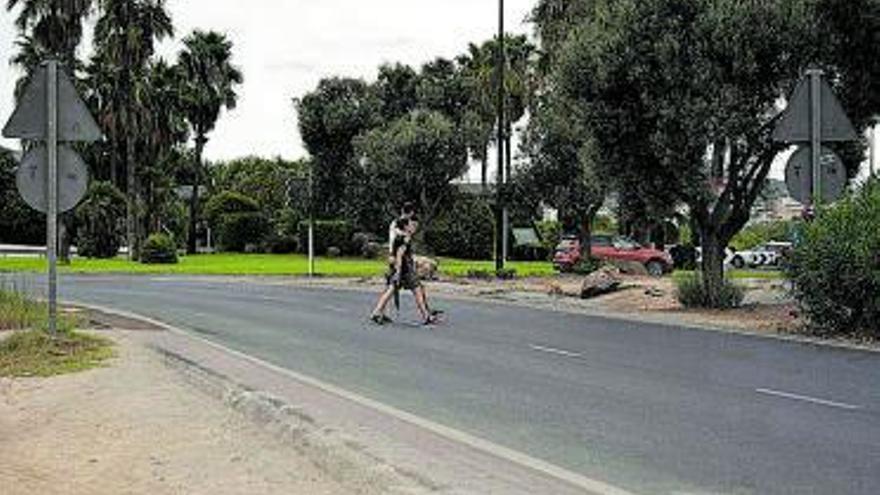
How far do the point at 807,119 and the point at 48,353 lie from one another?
10.7 metres

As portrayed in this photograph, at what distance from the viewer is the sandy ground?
7.25m

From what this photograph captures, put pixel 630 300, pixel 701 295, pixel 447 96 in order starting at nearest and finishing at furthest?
pixel 701 295 → pixel 630 300 → pixel 447 96

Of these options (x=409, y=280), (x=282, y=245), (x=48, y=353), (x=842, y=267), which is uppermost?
(x=282, y=245)

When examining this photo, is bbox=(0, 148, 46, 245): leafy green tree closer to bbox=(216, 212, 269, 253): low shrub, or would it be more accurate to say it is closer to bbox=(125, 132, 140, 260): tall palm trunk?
bbox=(216, 212, 269, 253): low shrub

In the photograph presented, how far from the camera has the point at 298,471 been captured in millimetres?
7566

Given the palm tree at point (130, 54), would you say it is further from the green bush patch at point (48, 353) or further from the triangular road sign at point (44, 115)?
the triangular road sign at point (44, 115)

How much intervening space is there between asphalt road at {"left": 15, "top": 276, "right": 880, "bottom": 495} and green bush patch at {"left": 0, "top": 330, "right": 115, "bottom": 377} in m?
1.96

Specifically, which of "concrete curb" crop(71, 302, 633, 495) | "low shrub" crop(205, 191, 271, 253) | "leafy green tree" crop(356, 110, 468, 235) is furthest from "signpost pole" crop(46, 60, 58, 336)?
"low shrub" crop(205, 191, 271, 253)

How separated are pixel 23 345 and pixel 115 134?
48.1m

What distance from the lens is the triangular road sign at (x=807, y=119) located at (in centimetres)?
1758

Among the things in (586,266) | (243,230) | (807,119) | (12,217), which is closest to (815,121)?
(807,119)

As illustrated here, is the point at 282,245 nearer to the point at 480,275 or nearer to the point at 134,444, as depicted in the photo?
the point at 480,275

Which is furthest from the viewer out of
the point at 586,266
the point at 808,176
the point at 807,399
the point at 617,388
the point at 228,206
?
the point at 228,206

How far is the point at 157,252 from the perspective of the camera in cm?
5269
